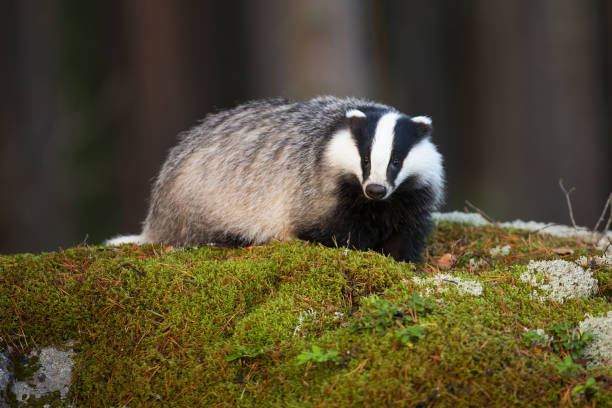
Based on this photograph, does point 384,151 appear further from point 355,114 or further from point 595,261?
point 595,261

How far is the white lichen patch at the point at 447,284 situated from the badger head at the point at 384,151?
0.77m

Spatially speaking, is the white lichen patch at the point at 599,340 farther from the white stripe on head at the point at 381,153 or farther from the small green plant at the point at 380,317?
the white stripe on head at the point at 381,153

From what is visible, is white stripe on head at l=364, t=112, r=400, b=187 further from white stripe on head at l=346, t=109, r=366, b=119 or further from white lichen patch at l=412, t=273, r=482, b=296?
white lichen patch at l=412, t=273, r=482, b=296

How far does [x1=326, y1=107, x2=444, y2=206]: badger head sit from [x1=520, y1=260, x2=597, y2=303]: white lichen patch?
101 cm

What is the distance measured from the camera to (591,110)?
367 inches

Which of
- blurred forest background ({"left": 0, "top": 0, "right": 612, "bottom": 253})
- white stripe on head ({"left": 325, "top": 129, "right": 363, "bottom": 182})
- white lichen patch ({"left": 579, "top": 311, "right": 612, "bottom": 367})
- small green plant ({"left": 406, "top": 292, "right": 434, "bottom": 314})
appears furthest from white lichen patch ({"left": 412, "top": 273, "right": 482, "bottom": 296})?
blurred forest background ({"left": 0, "top": 0, "right": 612, "bottom": 253})

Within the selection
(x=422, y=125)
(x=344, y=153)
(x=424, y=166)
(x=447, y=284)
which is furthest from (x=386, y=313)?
(x=422, y=125)

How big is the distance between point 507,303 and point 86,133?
31.2 feet

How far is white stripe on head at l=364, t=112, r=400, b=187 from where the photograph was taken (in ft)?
13.4

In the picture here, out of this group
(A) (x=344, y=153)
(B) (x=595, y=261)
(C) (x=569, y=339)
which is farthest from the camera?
(A) (x=344, y=153)

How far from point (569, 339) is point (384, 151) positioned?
1.64 meters

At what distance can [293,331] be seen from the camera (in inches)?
126

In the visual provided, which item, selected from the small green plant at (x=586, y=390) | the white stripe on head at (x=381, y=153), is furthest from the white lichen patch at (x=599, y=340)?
the white stripe on head at (x=381, y=153)

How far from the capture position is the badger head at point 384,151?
409cm
